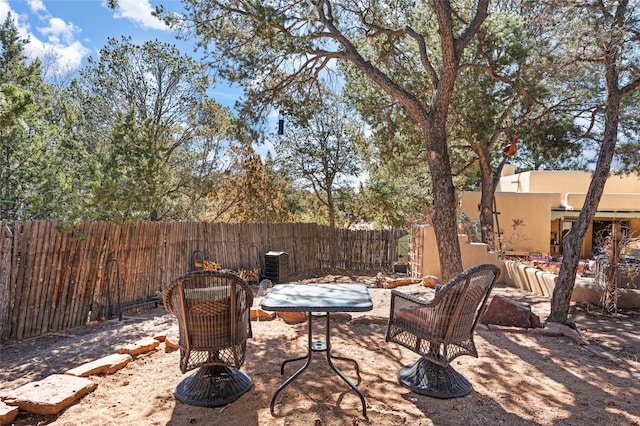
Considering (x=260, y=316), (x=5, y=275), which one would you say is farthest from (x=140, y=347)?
(x=5, y=275)

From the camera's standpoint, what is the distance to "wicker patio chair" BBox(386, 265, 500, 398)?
9.13 ft

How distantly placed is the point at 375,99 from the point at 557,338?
18.0 ft

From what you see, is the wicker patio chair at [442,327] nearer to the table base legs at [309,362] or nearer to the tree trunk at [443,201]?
the table base legs at [309,362]

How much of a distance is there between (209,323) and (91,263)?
13.9 feet

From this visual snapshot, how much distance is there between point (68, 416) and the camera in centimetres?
261

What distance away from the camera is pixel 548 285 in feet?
25.5

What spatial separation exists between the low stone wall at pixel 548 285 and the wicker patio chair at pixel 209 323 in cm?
594

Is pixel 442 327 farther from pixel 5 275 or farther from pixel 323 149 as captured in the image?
pixel 323 149

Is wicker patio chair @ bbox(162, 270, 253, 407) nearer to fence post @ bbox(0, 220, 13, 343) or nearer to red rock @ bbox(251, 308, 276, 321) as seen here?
red rock @ bbox(251, 308, 276, 321)

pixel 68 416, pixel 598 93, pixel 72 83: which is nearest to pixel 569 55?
pixel 598 93

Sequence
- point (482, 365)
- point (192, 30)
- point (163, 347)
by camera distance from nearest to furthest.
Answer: point (482, 365) → point (163, 347) → point (192, 30)

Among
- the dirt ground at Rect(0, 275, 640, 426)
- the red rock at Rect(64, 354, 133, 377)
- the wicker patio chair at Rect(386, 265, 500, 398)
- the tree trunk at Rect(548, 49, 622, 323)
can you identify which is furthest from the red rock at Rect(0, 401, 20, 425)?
the tree trunk at Rect(548, 49, 622, 323)

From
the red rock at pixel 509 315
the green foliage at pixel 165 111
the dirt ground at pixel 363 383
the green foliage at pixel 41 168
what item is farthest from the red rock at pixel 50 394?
the green foliage at pixel 165 111

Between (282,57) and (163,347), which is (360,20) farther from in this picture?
(163,347)
